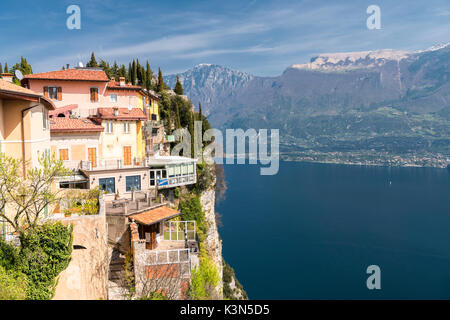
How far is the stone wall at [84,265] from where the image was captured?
15.3m

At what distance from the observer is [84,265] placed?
15852 mm

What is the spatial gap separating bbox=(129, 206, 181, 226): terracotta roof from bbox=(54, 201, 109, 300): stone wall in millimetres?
5501

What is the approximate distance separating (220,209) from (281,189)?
48055 mm

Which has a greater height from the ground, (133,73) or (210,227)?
(133,73)

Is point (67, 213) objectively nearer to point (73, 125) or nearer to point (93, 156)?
point (93, 156)

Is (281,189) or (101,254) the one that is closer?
(101,254)

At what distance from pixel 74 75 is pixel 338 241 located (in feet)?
288

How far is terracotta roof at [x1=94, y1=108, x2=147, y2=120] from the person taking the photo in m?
32.4

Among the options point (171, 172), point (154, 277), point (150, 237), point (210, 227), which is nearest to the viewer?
point (154, 277)

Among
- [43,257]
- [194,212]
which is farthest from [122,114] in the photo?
[43,257]
